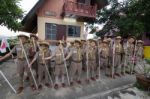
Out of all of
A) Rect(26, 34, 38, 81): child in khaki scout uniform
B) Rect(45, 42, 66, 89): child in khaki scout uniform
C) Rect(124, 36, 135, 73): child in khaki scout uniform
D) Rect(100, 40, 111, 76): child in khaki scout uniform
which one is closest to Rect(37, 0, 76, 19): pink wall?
Rect(124, 36, 135, 73): child in khaki scout uniform

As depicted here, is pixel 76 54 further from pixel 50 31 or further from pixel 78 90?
pixel 50 31

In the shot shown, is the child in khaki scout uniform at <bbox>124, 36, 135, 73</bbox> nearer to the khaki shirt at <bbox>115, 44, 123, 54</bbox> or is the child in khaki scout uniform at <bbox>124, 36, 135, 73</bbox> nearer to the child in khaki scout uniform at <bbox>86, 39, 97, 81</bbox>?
the khaki shirt at <bbox>115, 44, 123, 54</bbox>

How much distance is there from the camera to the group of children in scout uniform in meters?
7.89

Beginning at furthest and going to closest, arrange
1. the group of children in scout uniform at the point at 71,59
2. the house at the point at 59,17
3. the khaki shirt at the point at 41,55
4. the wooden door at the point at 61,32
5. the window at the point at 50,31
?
the wooden door at the point at 61,32 → the window at the point at 50,31 → the house at the point at 59,17 → the khaki shirt at the point at 41,55 → the group of children in scout uniform at the point at 71,59

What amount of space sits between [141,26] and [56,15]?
6.73m

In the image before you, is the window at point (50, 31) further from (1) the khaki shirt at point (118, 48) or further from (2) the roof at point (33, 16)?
(1) the khaki shirt at point (118, 48)

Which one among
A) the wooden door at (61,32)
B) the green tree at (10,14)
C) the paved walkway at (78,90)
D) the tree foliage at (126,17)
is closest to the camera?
the paved walkway at (78,90)

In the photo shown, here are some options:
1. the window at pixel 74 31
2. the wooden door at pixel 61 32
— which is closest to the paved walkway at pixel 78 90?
the wooden door at pixel 61 32

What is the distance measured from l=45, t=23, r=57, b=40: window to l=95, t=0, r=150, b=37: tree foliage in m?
5.23

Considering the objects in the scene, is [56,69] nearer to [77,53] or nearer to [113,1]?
[77,53]

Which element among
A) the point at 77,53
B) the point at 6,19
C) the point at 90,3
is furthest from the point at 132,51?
the point at 90,3

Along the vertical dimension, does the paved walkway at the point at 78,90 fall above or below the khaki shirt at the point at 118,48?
below

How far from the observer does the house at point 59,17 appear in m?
15.5

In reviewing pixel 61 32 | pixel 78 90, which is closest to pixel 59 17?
pixel 61 32
